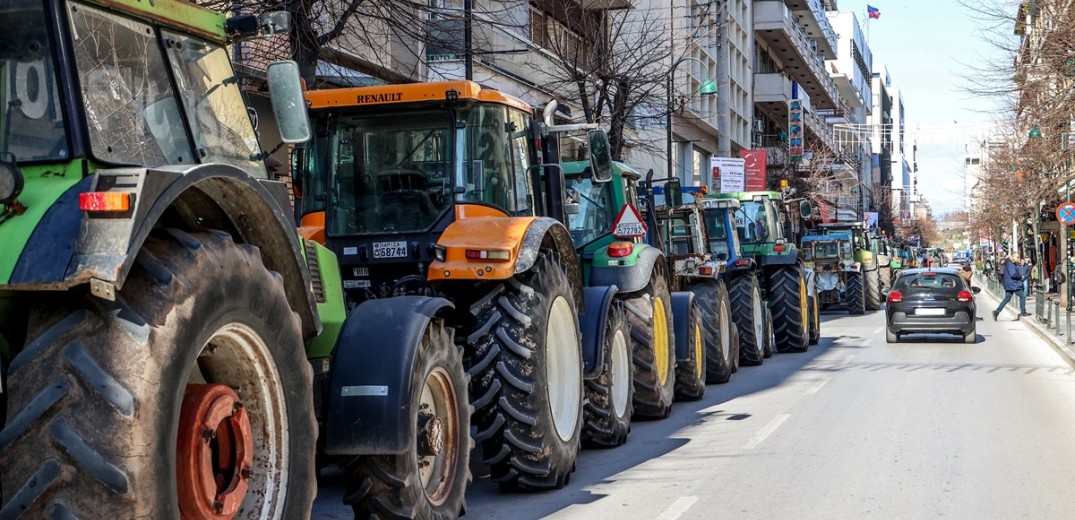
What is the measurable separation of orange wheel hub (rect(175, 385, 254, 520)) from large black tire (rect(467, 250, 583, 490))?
10.4 ft

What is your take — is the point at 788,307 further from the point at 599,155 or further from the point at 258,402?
the point at 258,402

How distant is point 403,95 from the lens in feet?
28.2

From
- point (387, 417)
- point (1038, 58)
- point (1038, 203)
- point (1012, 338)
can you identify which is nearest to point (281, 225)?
point (387, 417)

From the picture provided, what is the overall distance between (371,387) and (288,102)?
1506 millimetres

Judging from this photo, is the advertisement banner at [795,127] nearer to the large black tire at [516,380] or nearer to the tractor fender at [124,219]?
the large black tire at [516,380]

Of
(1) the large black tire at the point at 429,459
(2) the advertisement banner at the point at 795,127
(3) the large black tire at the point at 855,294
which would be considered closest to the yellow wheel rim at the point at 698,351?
(1) the large black tire at the point at 429,459

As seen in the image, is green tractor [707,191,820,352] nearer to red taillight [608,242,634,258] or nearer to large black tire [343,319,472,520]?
red taillight [608,242,634,258]

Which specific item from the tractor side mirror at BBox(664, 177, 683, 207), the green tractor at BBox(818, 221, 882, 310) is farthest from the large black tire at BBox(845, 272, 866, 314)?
the tractor side mirror at BBox(664, 177, 683, 207)

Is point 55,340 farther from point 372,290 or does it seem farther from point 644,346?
point 644,346

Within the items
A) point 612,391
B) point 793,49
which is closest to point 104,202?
point 612,391

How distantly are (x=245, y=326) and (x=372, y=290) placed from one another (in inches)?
163

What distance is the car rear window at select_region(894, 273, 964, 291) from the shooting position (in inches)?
941

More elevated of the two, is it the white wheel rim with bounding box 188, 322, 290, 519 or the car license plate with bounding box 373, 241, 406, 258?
the car license plate with bounding box 373, 241, 406, 258

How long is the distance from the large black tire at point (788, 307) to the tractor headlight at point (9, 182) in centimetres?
1825
